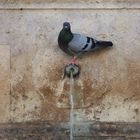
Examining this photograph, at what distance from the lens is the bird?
7254mm

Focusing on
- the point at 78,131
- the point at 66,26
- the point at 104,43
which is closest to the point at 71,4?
the point at 66,26

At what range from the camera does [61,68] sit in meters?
7.40

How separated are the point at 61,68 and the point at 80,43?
24cm

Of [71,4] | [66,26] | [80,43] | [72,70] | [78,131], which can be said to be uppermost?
[71,4]

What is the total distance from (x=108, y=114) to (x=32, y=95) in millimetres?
542

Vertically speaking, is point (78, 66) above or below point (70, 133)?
above

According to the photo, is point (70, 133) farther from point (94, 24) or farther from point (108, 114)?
point (94, 24)

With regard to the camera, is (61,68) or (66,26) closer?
(66,26)

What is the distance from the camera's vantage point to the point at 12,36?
24.4 ft

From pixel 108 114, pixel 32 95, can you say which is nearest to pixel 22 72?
pixel 32 95

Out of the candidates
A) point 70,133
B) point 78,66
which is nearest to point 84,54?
point 78,66

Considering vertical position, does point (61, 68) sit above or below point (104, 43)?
below

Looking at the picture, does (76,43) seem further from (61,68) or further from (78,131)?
(78,131)

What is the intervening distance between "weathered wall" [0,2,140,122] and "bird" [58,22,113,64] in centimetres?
7
